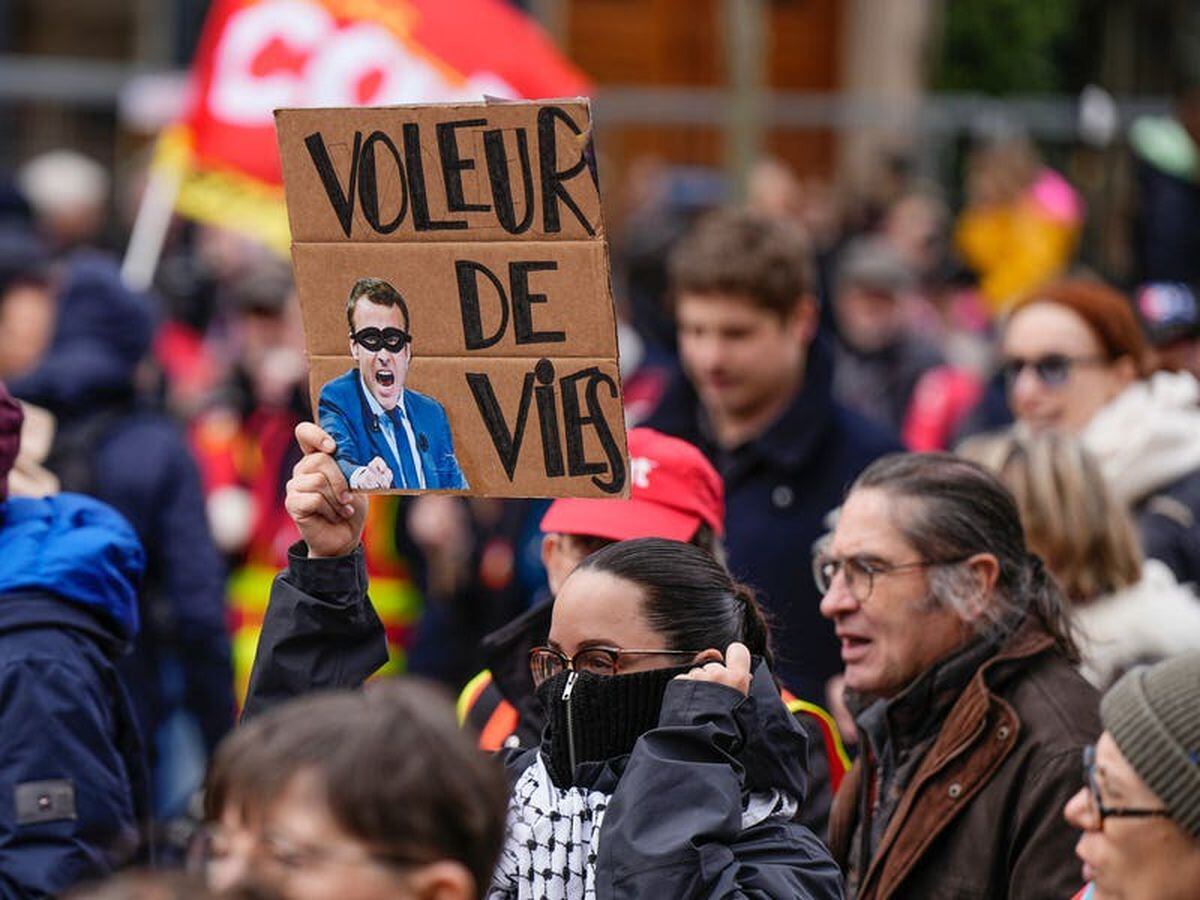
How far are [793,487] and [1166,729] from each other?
3.04m

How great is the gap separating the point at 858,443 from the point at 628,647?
2639 mm

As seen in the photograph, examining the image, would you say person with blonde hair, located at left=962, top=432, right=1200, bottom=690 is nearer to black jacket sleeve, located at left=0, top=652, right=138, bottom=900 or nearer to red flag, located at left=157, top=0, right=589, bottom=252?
black jacket sleeve, located at left=0, top=652, right=138, bottom=900

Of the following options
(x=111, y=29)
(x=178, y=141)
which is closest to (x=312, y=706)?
(x=178, y=141)

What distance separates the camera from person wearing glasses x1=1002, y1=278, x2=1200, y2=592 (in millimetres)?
6137

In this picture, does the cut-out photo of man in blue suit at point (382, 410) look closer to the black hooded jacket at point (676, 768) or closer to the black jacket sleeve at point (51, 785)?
the black hooded jacket at point (676, 768)

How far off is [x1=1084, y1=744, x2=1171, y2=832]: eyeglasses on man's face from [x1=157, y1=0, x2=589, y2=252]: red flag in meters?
5.74

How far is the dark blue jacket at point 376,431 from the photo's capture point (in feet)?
12.1

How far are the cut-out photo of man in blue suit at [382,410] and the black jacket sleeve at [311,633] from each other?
6.3 inches

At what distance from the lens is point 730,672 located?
3.44 metres

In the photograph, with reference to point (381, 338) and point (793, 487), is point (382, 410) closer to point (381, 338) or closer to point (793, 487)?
point (381, 338)

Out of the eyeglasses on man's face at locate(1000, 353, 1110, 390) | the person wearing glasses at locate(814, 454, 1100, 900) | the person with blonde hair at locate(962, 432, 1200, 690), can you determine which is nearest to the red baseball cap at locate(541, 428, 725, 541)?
the person wearing glasses at locate(814, 454, 1100, 900)

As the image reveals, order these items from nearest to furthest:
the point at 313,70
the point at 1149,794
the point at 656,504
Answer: the point at 1149,794, the point at 656,504, the point at 313,70

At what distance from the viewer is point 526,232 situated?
360 cm

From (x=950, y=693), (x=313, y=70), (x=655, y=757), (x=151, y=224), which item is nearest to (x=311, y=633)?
(x=655, y=757)
